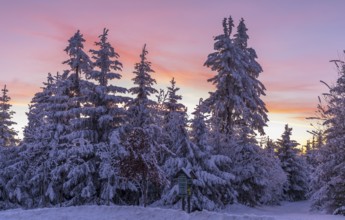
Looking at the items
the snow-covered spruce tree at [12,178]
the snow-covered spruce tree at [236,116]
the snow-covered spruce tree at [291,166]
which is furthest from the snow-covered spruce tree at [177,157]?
the snow-covered spruce tree at [291,166]

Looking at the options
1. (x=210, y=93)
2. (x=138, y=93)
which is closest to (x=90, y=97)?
(x=138, y=93)

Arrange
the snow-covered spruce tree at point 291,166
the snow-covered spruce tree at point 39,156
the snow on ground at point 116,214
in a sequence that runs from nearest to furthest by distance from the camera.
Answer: the snow on ground at point 116,214
the snow-covered spruce tree at point 39,156
the snow-covered spruce tree at point 291,166

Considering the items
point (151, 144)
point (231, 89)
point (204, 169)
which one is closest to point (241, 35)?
point (231, 89)

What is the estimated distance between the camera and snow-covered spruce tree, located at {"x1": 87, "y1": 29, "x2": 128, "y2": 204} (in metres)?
29.7

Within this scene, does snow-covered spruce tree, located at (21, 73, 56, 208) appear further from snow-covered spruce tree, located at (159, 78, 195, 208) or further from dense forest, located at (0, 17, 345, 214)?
snow-covered spruce tree, located at (159, 78, 195, 208)

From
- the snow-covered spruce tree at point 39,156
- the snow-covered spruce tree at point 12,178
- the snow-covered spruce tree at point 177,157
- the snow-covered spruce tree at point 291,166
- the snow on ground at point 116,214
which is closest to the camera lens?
the snow on ground at point 116,214

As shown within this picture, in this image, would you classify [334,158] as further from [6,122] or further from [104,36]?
[6,122]

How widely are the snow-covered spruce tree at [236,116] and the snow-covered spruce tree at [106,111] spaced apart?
8028 millimetres

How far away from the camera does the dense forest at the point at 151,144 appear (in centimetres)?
2759

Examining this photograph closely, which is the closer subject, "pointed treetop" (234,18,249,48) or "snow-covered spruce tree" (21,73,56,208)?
"snow-covered spruce tree" (21,73,56,208)

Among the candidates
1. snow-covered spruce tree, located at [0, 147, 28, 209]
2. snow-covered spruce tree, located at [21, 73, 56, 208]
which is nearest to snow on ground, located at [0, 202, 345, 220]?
snow-covered spruce tree, located at [21, 73, 56, 208]

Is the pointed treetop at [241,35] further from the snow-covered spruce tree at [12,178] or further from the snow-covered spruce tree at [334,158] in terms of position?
the snow-covered spruce tree at [12,178]

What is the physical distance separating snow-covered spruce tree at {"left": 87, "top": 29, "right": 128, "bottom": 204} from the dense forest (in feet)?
0.26

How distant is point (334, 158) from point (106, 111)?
15942 mm
